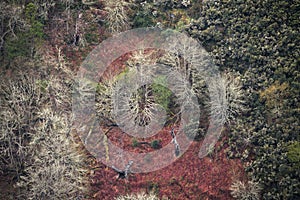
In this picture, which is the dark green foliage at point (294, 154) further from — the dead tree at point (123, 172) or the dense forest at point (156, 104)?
the dead tree at point (123, 172)

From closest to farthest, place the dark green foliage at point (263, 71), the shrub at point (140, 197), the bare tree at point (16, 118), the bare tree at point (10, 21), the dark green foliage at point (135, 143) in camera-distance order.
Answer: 1. the shrub at point (140, 197)
2. the bare tree at point (16, 118)
3. the dark green foliage at point (263, 71)
4. the dark green foliage at point (135, 143)
5. the bare tree at point (10, 21)

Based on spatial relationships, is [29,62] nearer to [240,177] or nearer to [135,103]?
[135,103]

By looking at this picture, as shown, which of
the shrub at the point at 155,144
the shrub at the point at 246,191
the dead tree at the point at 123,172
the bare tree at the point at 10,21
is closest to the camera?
the shrub at the point at 246,191

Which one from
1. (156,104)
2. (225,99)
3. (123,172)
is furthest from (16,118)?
(225,99)

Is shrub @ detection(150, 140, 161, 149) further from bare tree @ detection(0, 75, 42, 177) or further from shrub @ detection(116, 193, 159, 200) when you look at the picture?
bare tree @ detection(0, 75, 42, 177)

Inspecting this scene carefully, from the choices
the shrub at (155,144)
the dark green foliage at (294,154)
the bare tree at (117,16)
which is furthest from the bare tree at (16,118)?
the dark green foliage at (294,154)
